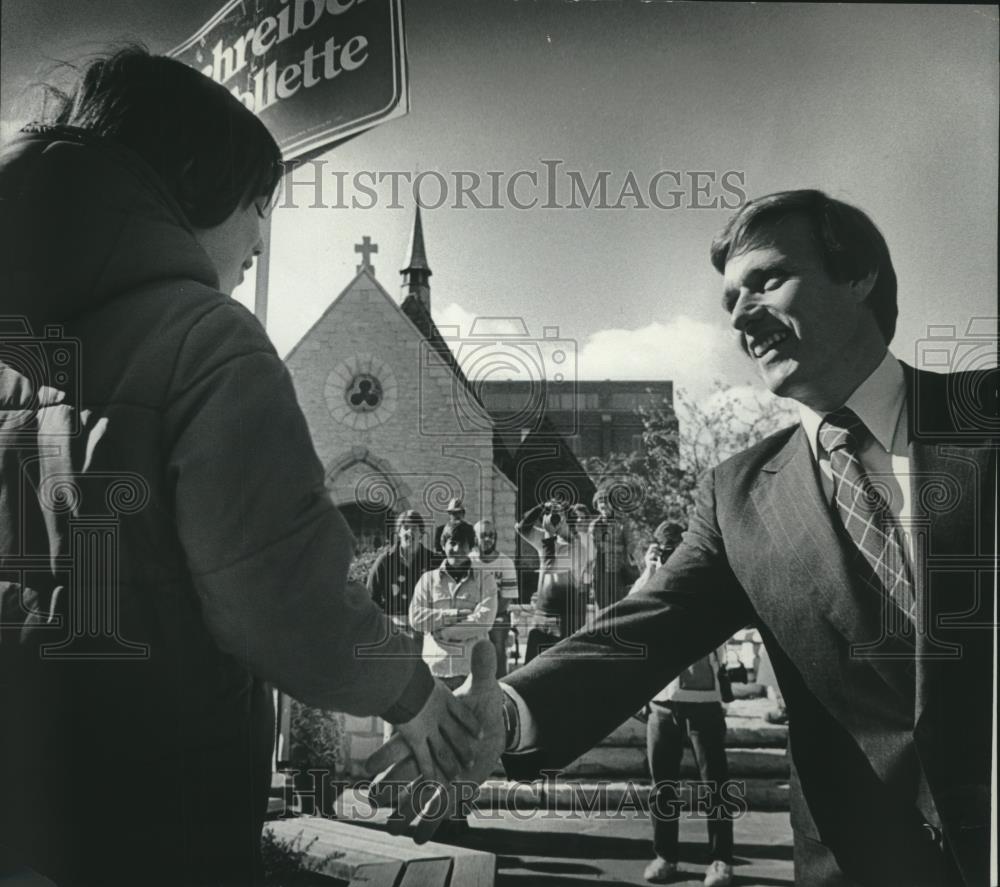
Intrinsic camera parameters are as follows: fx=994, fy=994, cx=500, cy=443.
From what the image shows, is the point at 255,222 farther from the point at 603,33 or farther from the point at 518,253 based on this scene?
Result: the point at 603,33

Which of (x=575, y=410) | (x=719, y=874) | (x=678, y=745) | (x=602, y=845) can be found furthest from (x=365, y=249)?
(x=719, y=874)

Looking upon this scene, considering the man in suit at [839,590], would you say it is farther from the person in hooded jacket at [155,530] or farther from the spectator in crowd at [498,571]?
the person in hooded jacket at [155,530]

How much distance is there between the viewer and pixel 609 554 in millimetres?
2258

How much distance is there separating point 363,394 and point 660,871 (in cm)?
127

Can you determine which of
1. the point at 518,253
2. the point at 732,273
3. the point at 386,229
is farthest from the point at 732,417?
the point at 386,229

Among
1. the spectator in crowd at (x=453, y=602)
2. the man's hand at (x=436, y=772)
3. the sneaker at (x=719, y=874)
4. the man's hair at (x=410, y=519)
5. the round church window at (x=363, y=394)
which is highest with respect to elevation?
the round church window at (x=363, y=394)

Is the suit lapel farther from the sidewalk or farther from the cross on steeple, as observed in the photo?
the cross on steeple

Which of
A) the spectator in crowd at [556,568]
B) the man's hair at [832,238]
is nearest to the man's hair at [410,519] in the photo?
the spectator in crowd at [556,568]

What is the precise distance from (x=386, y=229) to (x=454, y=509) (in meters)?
0.66

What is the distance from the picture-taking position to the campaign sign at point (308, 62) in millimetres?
2240

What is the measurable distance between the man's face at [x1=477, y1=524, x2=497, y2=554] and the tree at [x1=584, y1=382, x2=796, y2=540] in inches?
11.8

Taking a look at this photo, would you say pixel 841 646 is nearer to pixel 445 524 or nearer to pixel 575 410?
pixel 575 410

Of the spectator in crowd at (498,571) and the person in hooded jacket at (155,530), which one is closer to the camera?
the person in hooded jacket at (155,530)

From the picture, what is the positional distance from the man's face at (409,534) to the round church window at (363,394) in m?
0.27
